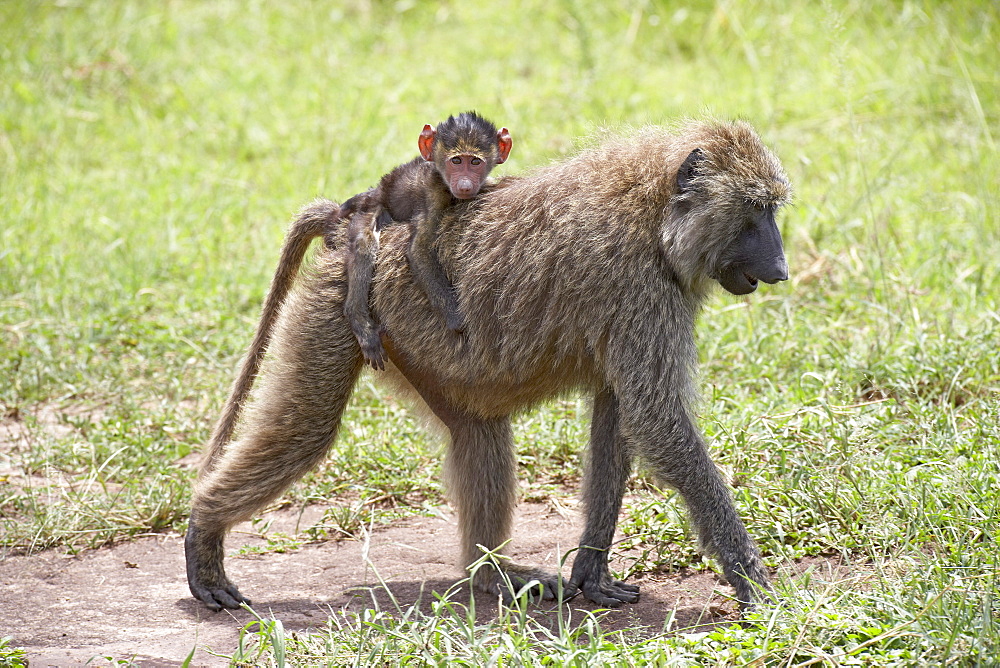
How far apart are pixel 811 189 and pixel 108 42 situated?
5.77 meters

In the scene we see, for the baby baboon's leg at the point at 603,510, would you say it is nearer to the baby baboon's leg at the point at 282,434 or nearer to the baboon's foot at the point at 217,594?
the baby baboon's leg at the point at 282,434

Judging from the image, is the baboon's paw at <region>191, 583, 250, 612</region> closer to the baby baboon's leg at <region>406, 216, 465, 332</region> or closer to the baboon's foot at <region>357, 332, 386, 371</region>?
the baboon's foot at <region>357, 332, 386, 371</region>

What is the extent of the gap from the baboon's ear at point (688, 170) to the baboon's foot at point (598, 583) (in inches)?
47.3

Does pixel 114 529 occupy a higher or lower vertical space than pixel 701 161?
lower

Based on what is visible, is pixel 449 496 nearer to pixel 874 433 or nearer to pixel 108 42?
pixel 874 433

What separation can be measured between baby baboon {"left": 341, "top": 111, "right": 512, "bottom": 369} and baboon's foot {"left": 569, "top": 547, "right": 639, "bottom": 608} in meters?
0.87

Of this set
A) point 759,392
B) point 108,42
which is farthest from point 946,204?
point 108,42

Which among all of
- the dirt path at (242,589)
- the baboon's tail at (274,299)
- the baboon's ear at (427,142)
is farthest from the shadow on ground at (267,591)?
the baboon's ear at (427,142)

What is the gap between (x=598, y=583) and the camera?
3.59 meters

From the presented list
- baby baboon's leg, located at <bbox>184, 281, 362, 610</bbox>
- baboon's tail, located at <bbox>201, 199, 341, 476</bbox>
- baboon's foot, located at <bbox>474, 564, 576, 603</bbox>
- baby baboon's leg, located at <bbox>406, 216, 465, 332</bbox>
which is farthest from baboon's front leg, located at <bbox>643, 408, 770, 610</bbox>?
baboon's tail, located at <bbox>201, 199, 341, 476</bbox>

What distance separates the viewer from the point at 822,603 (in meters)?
2.89

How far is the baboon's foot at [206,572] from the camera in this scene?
366 centimetres

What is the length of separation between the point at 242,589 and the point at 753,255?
2.06 meters

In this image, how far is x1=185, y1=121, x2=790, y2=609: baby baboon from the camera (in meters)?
3.33
